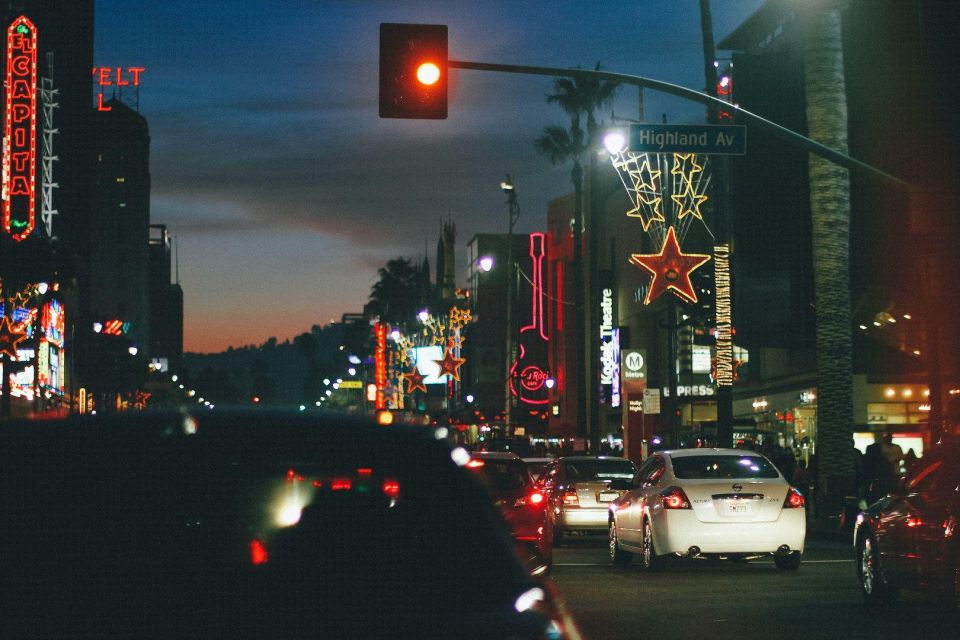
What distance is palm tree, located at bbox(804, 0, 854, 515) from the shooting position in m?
25.6

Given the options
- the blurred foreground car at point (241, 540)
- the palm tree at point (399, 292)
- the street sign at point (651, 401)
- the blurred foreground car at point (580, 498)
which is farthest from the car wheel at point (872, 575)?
the palm tree at point (399, 292)

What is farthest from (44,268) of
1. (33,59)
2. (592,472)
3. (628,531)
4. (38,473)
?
(38,473)

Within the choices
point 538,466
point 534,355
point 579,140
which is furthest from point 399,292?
point 538,466

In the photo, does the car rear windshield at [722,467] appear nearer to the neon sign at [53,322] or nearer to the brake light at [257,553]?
the brake light at [257,553]

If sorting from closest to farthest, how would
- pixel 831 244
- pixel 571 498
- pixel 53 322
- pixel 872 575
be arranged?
pixel 872 575
pixel 571 498
pixel 831 244
pixel 53 322

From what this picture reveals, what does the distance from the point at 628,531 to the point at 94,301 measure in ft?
508

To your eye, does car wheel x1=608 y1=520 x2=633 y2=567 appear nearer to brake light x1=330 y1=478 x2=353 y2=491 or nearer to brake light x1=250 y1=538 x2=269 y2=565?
brake light x1=330 y1=478 x2=353 y2=491

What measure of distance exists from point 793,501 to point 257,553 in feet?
48.7

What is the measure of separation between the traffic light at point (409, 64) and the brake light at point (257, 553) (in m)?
12.4

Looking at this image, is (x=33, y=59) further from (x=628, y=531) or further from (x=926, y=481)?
(x=926, y=481)

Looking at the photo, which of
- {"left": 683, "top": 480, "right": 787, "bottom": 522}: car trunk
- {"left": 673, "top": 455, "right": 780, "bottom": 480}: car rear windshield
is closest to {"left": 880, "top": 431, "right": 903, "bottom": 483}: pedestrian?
{"left": 673, "top": 455, "right": 780, "bottom": 480}: car rear windshield

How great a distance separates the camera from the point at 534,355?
93000 millimetres

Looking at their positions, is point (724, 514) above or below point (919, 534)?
below

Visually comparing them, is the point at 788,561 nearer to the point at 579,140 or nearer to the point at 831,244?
the point at 831,244
